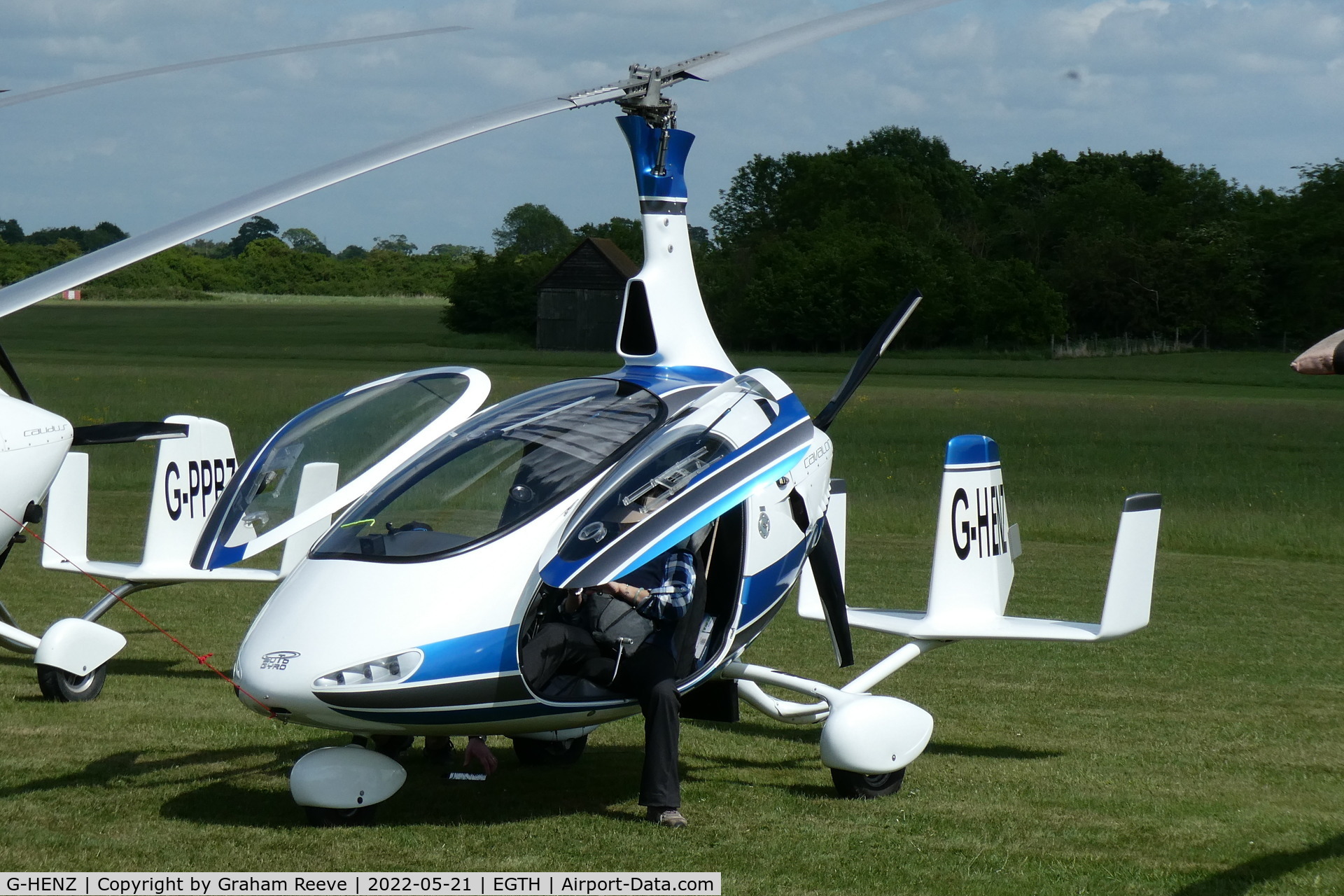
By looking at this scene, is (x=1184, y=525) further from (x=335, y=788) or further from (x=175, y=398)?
(x=175, y=398)

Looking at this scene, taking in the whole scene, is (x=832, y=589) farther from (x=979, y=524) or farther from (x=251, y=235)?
(x=251, y=235)

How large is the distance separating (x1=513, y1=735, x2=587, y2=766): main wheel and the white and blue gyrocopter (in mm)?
14

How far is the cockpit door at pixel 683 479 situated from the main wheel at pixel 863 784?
1.45 m

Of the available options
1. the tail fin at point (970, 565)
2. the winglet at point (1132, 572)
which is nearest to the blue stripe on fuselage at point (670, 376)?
the tail fin at point (970, 565)

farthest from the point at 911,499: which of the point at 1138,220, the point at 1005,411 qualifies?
the point at 1138,220

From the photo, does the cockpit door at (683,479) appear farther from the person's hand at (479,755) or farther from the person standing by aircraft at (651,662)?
the person's hand at (479,755)

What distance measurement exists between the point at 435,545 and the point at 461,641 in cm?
44

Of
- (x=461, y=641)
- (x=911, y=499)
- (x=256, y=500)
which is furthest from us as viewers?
(x=911, y=499)

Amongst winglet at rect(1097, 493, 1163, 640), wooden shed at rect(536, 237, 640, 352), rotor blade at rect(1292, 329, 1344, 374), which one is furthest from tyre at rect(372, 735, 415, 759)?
wooden shed at rect(536, 237, 640, 352)

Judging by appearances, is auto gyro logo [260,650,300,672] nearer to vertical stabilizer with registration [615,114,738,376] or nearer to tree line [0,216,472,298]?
vertical stabilizer with registration [615,114,738,376]

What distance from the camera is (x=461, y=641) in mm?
5535

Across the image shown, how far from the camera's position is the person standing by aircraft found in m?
5.87

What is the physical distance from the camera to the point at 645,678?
19.5 ft

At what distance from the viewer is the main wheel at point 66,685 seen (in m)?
8.59
